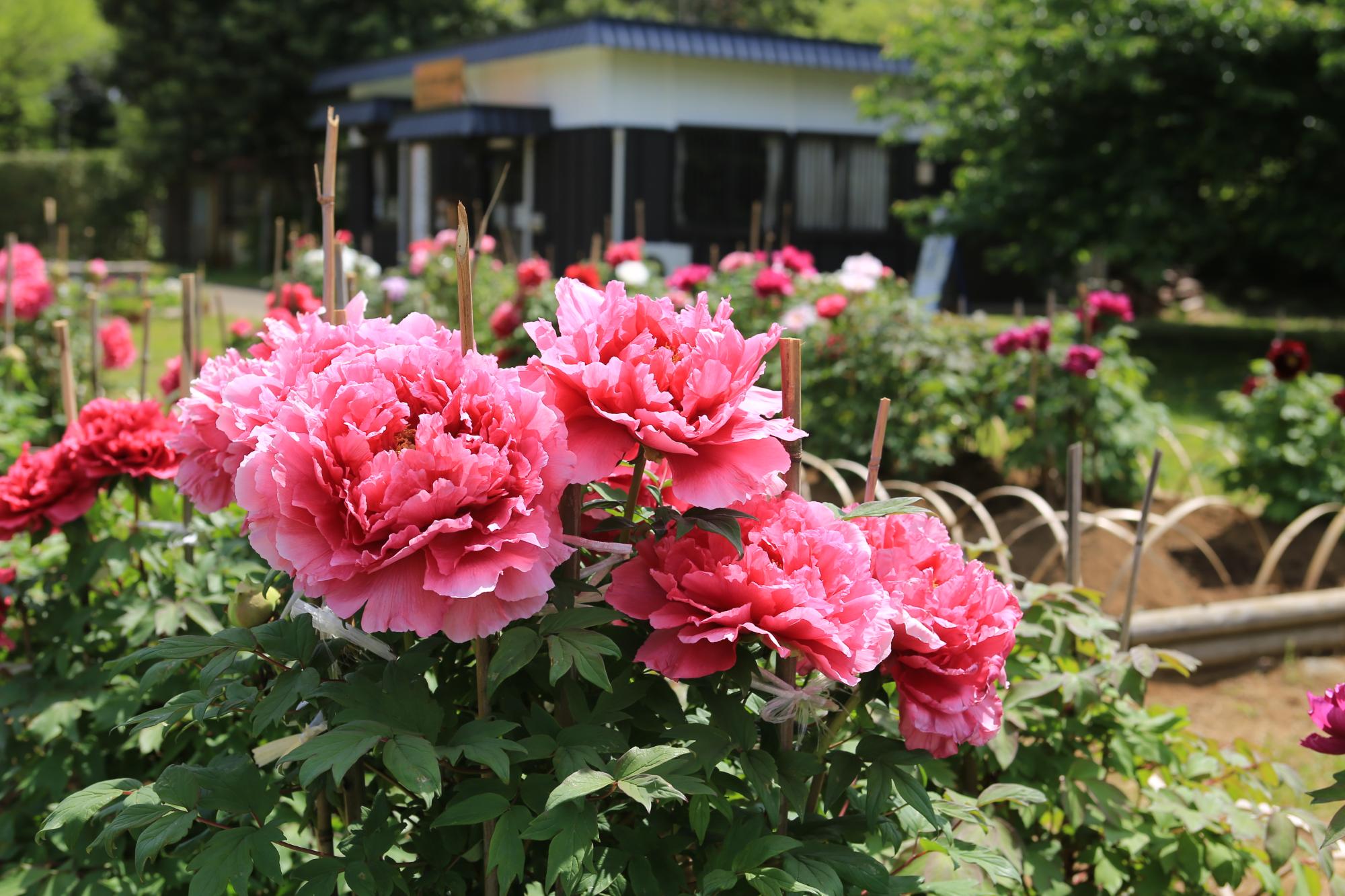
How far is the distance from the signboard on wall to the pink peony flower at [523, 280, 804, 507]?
16555mm

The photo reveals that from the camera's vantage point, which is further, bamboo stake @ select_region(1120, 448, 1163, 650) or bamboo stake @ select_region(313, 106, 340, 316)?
bamboo stake @ select_region(1120, 448, 1163, 650)

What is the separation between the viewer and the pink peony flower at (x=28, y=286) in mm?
5516

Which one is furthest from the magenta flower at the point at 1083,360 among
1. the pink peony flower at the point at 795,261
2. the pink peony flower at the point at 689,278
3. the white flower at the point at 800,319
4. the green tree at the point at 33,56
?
the green tree at the point at 33,56

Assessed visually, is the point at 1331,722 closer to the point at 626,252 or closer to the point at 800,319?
the point at 800,319

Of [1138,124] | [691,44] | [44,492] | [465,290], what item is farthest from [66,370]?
[691,44]

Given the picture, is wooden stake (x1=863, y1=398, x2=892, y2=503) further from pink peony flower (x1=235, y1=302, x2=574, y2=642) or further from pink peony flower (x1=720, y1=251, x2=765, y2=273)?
pink peony flower (x1=720, y1=251, x2=765, y2=273)

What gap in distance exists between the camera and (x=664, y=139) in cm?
1533

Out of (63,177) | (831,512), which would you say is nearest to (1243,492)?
(831,512)

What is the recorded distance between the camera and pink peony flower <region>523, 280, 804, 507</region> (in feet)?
4.00

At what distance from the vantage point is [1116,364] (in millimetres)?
5613

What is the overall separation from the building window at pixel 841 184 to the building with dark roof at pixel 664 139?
0.07 feet

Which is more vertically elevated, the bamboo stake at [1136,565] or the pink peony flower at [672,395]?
the pink peony flower at [672,395]

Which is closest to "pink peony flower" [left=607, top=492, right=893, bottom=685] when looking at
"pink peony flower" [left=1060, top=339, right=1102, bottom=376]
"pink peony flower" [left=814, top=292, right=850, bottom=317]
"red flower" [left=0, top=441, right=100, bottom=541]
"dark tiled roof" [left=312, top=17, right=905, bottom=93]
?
"red flower" [left=0, top=441, right=100, bottom=541]

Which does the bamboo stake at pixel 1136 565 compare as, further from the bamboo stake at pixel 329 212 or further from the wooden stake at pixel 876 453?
the bamboo stake at pixel 329 212
